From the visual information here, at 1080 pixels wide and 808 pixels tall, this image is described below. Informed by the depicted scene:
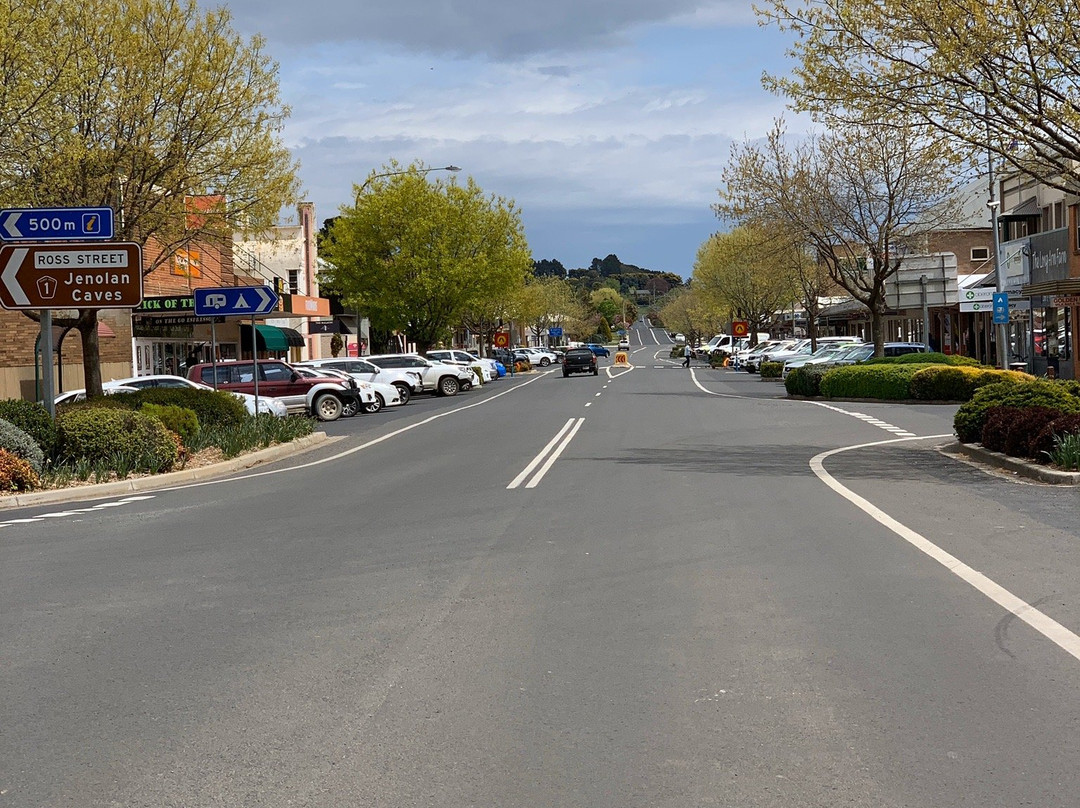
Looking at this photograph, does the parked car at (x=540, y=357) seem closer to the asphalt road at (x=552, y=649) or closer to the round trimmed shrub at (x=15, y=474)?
the round trimmed shrub at (x=15, y=474)

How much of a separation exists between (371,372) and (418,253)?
58.3ft

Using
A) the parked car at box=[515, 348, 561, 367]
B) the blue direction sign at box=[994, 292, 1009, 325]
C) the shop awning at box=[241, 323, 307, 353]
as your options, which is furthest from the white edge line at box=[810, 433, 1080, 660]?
the parked car at box=[515, 348, 561, 367]

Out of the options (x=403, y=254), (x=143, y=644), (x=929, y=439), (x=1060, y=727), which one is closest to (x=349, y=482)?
(x=143, y=644)

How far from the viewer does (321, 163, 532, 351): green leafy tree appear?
2248 inches

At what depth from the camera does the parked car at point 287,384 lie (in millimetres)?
31172

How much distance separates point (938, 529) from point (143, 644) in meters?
6.80

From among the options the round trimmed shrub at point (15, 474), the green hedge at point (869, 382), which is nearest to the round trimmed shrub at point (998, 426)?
the round trimmed shrub at point (15, 474)

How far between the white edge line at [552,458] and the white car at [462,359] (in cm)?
2886

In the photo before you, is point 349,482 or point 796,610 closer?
point 796,610

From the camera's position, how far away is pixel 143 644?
7.04 m

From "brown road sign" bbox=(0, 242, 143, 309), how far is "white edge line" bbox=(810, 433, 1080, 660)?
1079cm

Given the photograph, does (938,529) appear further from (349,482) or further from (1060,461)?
(349,482)

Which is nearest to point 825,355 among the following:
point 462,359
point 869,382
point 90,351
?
point 869,382

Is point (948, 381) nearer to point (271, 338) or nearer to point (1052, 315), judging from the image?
point (1052, 315)
